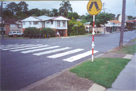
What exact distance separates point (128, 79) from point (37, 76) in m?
3.50

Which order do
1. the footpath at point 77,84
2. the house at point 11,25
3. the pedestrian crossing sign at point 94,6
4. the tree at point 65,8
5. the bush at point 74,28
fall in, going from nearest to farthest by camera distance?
the footpath at point 77,84
the pedestrian crossing sign at point 94,6
the bush at point 74,28
the house at point 11,25
the tree at point 65,8

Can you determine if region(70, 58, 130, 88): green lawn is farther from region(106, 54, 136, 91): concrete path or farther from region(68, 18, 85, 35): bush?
region(68, 18, 85, 35): bush

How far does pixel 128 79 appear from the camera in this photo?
511 cm

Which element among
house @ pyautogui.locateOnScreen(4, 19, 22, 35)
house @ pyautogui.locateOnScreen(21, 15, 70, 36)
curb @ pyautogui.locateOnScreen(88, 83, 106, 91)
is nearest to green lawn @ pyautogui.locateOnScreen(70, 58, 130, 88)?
curb @ pyautogui.locateOnScreen(88, 83, 106, 91)

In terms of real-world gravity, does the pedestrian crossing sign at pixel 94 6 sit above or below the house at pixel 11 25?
below

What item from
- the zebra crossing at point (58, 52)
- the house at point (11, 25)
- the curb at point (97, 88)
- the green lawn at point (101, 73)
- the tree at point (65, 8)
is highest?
the tree at point (65, 8)

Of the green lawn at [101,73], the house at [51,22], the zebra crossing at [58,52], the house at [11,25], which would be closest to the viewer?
the green lawn at [101,73]

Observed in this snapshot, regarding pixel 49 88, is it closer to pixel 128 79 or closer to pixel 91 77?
pixel 91 77

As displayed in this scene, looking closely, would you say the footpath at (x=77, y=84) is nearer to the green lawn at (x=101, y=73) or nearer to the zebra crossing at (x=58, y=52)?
the green lawn at (x=101, y=73)

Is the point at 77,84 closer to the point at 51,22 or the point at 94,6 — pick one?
the point at 94,6

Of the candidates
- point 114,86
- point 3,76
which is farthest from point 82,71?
point 3,76

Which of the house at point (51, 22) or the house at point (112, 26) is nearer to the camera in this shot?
the house at point (51, 22)

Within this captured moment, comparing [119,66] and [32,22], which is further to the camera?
[32,22]

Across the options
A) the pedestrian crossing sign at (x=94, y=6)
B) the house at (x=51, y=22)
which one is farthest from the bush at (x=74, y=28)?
the pedestrian crossing sign at (x=94, y=6)
